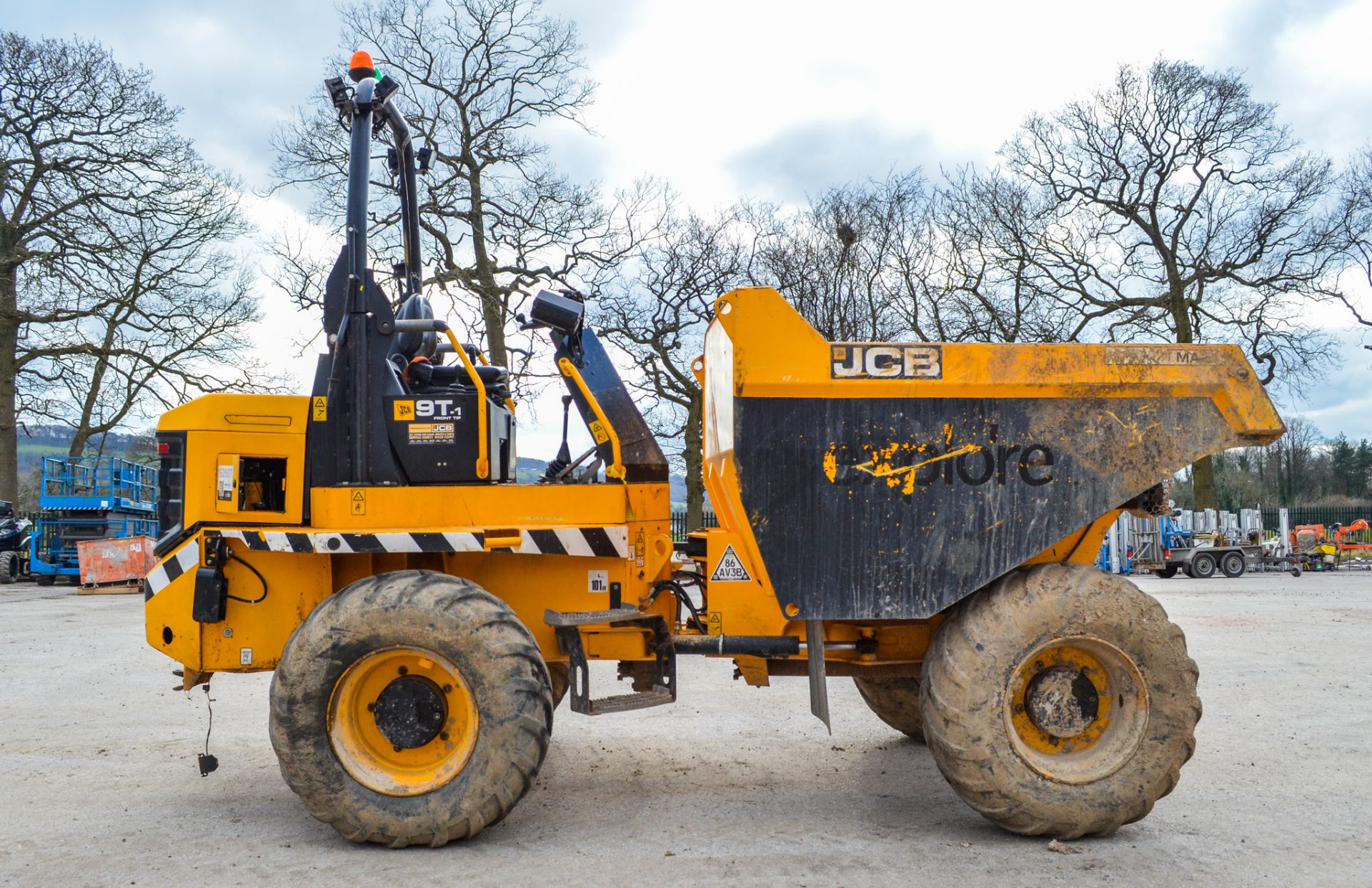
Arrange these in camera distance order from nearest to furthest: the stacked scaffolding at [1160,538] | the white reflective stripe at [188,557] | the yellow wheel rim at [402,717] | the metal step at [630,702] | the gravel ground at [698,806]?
the gravel ground at [698,806], the yellow wheel rim at [402,717], the metal step at [630,702], the white reflective stripe at [188,557], the stacked scaffolding at [1160,538]

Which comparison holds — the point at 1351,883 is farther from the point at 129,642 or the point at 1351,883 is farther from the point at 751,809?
the point at 129,642

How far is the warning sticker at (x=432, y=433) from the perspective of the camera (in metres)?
5.25

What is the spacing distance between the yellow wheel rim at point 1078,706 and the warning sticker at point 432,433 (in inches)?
120

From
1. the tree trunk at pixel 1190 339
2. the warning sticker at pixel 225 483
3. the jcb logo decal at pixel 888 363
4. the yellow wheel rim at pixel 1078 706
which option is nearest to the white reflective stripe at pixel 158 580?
the warning sticker at pixel 225 483

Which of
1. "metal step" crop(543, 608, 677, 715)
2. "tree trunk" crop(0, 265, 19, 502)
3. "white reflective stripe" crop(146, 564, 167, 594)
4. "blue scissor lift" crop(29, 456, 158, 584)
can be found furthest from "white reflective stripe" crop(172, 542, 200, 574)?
"tree trunk" crop(0, 265, 19, 502)

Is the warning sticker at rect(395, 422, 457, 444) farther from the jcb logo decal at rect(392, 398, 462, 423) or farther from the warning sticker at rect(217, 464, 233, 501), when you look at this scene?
the warning sticker at rect(217, 464, 233, 501)

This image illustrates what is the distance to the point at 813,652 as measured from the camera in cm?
502

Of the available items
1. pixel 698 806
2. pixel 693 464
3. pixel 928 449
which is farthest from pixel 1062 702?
pixel 693 464

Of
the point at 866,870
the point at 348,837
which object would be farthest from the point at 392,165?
the point at 866,870

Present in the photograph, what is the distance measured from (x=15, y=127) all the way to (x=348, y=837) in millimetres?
25254

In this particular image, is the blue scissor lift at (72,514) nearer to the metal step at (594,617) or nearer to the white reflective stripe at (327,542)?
the white reflective stripe at (327,542)

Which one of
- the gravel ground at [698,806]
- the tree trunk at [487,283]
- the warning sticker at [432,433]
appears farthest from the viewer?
the tree trunk at [487,283]

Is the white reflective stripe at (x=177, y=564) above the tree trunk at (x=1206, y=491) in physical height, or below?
below

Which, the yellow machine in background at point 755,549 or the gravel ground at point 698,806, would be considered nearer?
the gravel ground at point 698,806
